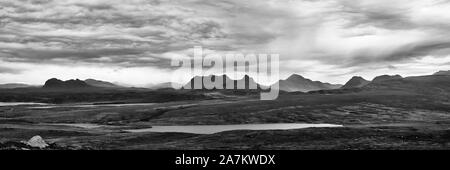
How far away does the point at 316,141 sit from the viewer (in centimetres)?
8181

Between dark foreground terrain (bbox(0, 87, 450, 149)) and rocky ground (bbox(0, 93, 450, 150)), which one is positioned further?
dark foreground terrain (bbox(0, 87, 450, 149))

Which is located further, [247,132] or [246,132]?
[246,132]

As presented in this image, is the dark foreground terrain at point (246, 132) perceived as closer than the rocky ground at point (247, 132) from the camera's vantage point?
No
